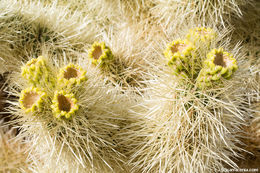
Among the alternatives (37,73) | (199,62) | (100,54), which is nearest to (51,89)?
(37,73)

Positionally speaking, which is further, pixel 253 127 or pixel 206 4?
pixel 253 127

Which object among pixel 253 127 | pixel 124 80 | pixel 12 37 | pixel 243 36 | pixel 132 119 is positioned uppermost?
pixel 12 37

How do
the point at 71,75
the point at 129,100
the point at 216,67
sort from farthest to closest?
the point at 129,100, the point at 71,75, the point at 216,67

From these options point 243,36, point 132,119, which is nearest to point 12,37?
point 132,119

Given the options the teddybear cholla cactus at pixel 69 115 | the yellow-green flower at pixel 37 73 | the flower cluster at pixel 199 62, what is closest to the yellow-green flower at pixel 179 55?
the flower cluster at pixel 199 62

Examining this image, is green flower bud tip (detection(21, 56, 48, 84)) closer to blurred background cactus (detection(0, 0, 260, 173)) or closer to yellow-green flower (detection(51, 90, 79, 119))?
blurred background cactus (detection(0, 0, 260, 173))

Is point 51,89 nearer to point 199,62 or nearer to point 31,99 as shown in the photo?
point 31,99

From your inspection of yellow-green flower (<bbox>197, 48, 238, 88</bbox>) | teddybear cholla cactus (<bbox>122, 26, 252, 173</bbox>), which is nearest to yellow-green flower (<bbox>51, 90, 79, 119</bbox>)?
teddybear cholla cactus (<bbox>122, 26, 252, 173</bbox>)

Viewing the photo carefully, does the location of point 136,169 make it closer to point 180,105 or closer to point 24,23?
point 180,105
